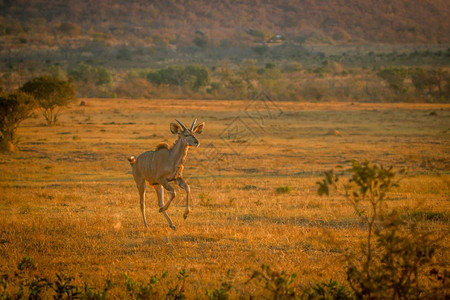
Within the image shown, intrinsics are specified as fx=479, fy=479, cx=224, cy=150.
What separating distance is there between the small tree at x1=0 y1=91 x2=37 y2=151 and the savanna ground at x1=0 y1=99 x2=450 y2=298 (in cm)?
93

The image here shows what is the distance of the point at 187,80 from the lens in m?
70.9

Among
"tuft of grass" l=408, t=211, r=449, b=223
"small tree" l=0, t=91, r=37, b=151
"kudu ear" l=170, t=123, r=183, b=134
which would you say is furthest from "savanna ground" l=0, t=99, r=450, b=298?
"kudu ear" l=170, t=123, r=183, b=134

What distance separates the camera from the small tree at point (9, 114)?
918 inches

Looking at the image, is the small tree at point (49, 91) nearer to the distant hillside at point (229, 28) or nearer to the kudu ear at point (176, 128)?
the kudu ear at point (176, 128)

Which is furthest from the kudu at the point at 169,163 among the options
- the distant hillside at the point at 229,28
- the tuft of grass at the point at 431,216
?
the distant hillside at the point at 229,28

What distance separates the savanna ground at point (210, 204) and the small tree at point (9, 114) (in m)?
0.93

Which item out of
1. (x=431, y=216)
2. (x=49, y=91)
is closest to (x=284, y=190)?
(x=431, y=216)

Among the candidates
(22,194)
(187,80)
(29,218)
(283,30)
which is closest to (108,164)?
(22,194)

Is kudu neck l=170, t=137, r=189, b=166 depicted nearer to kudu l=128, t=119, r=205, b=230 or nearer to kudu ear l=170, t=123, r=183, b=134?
kudu l=128, t=119, r=205, b=230

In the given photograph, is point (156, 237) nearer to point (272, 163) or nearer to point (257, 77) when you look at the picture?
Result: point (272, 163)

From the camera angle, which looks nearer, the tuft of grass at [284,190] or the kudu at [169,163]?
the kudu at [169,163]

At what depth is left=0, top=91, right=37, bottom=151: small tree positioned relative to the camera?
23312 millimetres

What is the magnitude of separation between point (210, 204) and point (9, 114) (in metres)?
15.3

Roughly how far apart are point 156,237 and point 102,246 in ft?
3.38
